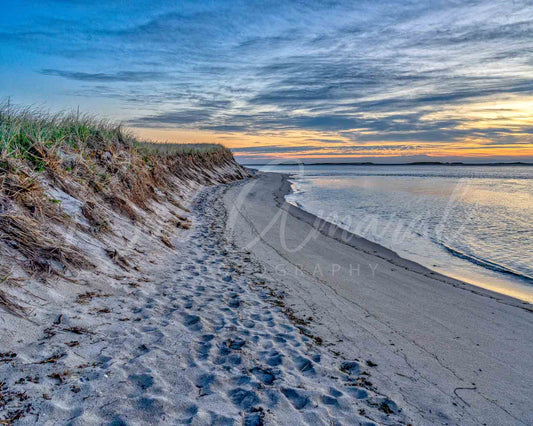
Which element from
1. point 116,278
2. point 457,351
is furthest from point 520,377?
point 116,278

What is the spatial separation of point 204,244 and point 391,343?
18.3ft

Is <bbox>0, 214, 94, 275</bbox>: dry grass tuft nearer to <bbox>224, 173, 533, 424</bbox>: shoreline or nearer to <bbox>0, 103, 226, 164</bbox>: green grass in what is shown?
<bbox>0, 103, 226, 164</bbox>: green grass

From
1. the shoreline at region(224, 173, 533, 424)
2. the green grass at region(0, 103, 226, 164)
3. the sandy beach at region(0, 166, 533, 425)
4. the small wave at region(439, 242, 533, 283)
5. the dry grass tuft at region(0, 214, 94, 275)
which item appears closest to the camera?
the sandy beach at region(0, 166, 533, 425)

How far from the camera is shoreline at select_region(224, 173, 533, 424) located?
3.41 meters

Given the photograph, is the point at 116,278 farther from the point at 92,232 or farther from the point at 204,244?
the point at 204,244

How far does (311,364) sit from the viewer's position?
371 cm

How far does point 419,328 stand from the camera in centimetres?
502

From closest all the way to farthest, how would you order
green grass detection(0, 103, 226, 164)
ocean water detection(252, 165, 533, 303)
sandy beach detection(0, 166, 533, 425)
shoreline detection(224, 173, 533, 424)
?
sandy beach detection(0, 166, 533, 425) < shoreline detection(224, 173, 533, 424) < green grass detection(0, 103, 226, 164) < ocean water detection(252, 165, 533, 303)

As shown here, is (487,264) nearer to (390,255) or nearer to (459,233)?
(390,255)

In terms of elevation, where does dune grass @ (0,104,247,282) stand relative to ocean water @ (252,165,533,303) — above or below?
above

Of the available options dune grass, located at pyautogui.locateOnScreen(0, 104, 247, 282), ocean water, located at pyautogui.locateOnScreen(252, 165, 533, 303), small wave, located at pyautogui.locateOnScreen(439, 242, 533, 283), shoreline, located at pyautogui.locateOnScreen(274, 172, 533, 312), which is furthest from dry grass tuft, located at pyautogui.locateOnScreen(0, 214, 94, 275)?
small wave, located at pyautogui.locateOnScreen(439, 242, 533, 283)

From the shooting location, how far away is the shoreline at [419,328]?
3.41m

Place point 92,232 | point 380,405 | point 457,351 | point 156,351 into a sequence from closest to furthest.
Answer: point 380,405, point 156,351, point 457,351, point 92,232

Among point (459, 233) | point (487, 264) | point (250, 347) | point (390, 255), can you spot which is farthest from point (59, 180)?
point (459, 233)
